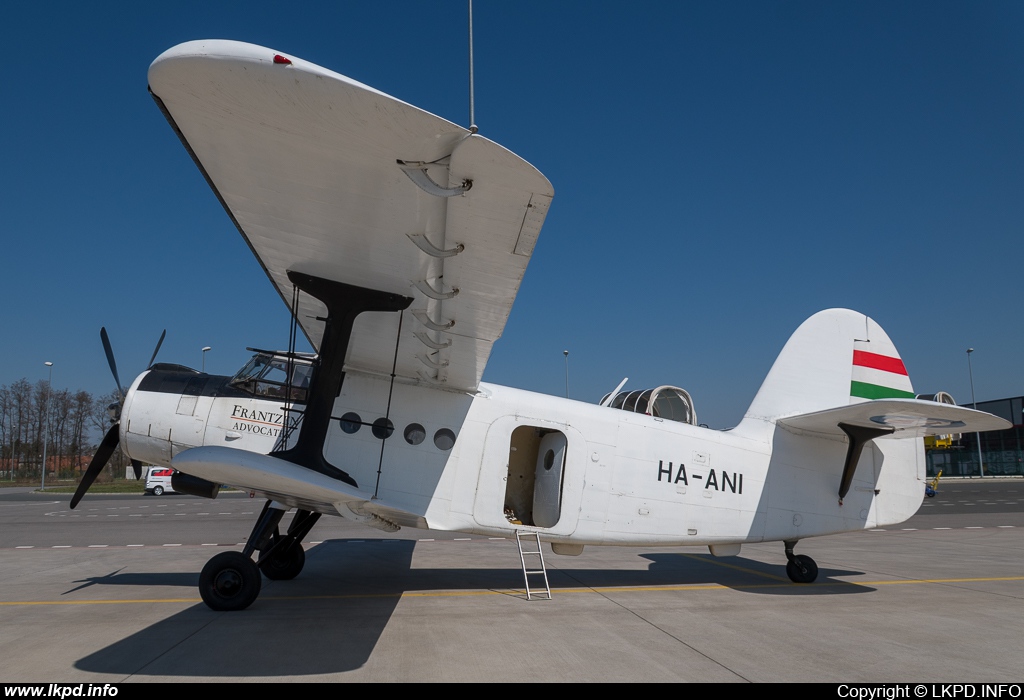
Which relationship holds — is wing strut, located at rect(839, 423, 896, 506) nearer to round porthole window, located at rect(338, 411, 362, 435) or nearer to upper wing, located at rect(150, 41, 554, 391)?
upper wing, located at rect(150, 41, 554, 391)

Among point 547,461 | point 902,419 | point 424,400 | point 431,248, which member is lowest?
point 547,461

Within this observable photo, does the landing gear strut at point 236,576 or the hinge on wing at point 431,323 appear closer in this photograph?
the hinge on wing at point 431,323

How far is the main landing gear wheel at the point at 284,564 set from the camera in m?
8.51

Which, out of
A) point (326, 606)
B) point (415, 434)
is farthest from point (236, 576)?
point (415, 434)

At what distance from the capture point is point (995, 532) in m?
15.5

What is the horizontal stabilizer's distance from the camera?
6.67 meters

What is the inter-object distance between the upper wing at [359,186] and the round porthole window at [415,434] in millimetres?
1273

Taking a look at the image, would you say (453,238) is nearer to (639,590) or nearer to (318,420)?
(318,420)

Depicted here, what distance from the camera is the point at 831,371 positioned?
29.7ft

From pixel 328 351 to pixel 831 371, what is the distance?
284 inches

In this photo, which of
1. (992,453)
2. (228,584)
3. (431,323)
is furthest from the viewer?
(992,453)

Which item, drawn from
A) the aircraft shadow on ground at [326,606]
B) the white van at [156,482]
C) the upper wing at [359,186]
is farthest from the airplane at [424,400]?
the white van at [156,482]

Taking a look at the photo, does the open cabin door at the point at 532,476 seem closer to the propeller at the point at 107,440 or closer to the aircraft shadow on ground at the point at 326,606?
the aircraft shadow on ground at the point at 326,606

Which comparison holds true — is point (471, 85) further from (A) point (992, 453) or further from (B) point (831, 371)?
(A) point (992, 453)
